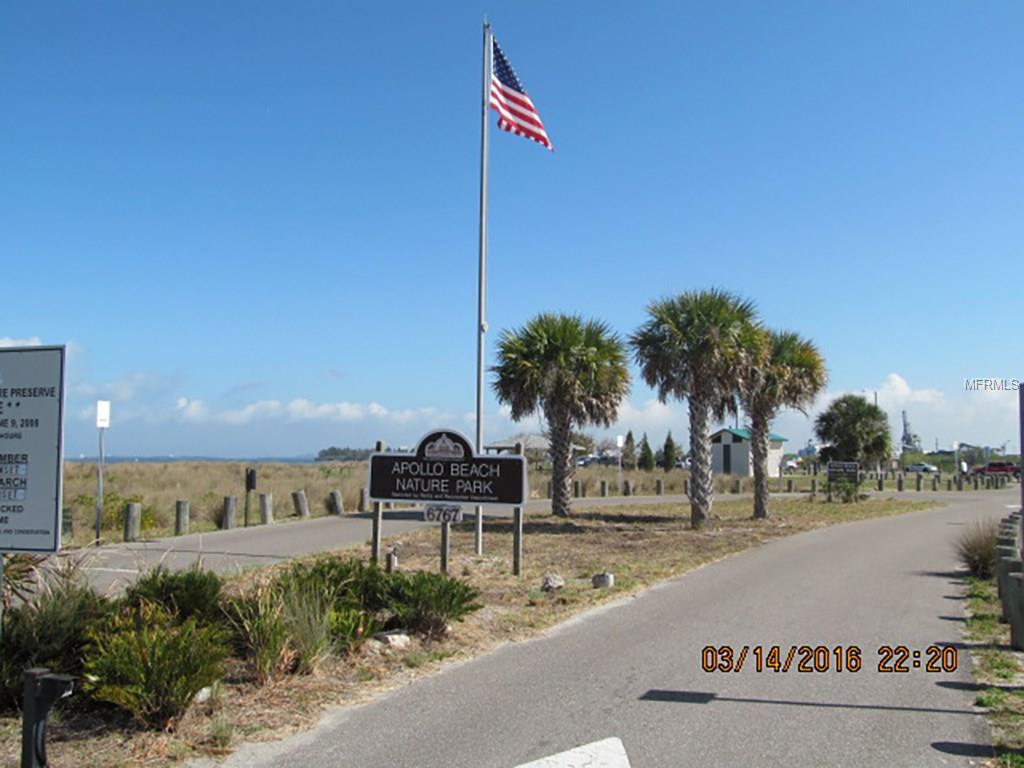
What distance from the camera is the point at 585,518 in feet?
83.4

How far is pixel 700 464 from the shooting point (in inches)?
936

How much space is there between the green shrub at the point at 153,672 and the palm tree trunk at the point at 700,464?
59.3 ft

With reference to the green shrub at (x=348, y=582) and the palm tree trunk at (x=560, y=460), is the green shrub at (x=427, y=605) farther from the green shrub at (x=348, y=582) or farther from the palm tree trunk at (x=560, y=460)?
the palm tree trunk at (x=560, y=460)

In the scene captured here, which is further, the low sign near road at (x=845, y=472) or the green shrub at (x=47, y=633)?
the low sign near road at (x=845, y=472)

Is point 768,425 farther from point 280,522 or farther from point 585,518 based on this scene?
point 280,522

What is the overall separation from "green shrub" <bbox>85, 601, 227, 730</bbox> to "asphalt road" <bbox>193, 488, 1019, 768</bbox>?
64 centimetres

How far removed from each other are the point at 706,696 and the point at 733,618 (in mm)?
3419

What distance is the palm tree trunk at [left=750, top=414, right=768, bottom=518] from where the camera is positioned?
26453 millimetres

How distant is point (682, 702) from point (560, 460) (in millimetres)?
19201

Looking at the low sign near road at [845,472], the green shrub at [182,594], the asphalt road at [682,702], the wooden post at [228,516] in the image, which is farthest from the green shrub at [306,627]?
the low sign near road at [845,472]

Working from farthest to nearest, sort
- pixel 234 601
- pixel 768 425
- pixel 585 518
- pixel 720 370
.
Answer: pixel 768 425
pixel 585 518
pixel 720 370
pixel 234 601

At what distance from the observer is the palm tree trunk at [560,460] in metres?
26.0

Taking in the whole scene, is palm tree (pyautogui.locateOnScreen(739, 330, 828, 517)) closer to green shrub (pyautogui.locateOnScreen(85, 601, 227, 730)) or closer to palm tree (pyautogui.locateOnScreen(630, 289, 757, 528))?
palm tree (pyautogui.locateOnScreen(630, 289, 757, 528))

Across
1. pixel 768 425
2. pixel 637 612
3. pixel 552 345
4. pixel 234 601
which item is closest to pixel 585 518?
Answer: pixel 552 345
